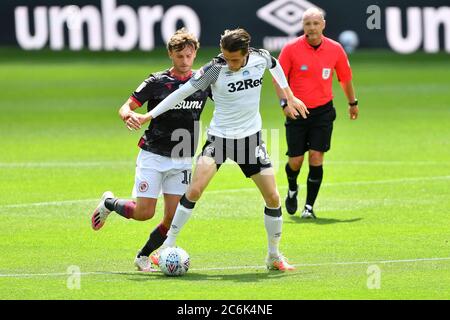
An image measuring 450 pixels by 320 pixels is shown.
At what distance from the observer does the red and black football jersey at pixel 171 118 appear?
12602 millimetres

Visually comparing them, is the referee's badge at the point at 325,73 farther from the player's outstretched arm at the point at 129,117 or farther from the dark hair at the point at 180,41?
the player's outstretched arm at the point at 129,117

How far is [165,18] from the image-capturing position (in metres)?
36.3

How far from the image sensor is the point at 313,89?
53.3 feet

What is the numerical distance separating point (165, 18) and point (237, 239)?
22.7 m

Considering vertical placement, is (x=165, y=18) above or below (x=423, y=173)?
above

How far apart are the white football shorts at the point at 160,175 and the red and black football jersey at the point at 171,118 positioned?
75 millimetres

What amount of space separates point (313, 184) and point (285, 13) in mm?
20186

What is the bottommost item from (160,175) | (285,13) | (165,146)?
(160,175)

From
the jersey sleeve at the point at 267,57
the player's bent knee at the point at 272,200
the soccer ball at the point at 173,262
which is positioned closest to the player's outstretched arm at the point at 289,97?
the jersey sleeve at the point at 267,57

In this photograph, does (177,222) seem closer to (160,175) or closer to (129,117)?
(160,175)

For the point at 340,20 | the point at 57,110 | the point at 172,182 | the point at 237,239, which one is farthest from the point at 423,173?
the point at 340,20

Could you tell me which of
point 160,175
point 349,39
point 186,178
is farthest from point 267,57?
point 349,39

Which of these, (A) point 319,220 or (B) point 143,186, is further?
(A) point 319,220
